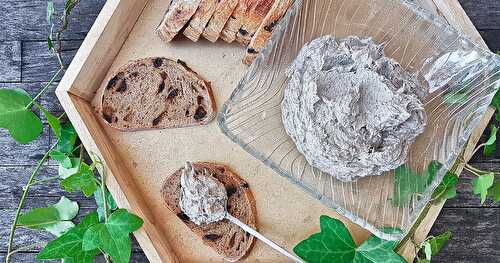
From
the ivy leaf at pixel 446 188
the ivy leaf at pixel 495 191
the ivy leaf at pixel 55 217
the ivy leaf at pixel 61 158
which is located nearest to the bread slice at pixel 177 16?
the ivy leaf at pixel 61 158

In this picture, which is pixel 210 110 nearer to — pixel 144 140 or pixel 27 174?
pixel 144 140

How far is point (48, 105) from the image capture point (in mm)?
1762

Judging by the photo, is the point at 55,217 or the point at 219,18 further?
the point at 55,217

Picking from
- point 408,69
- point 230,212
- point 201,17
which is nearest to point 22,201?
point 230,212

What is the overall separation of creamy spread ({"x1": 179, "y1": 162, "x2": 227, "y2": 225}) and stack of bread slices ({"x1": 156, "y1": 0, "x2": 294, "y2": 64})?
11.3 inches

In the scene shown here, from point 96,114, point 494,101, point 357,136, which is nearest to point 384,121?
point 357,136

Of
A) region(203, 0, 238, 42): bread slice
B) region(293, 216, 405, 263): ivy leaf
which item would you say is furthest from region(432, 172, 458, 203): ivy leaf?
region(203, 0, 238, 42): bread slice

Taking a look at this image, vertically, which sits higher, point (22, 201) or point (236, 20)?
point (236, 20)

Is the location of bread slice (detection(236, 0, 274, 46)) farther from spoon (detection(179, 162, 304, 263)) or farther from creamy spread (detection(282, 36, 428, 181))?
spoon (detection(179, 162, 304, 263))

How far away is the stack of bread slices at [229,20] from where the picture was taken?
1503 millimetres

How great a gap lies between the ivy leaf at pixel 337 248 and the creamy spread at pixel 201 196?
205 millimetres

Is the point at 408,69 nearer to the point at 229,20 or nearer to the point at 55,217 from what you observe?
the point at 229,20

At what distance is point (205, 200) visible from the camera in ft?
5.08

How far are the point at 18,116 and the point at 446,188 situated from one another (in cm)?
99
